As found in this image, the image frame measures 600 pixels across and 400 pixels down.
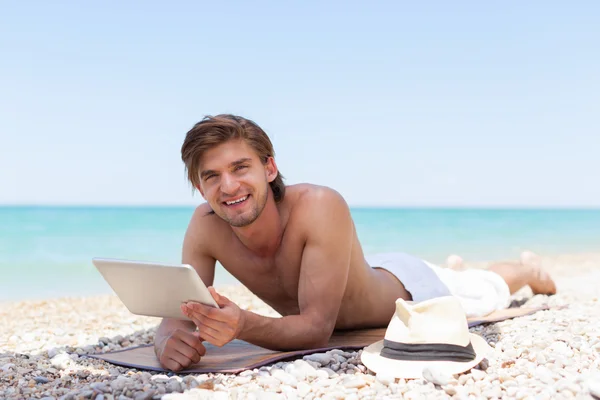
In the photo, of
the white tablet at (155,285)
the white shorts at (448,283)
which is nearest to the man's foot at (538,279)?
the white shorts at (448,283)

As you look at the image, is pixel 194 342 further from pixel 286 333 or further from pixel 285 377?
pixel 285 377

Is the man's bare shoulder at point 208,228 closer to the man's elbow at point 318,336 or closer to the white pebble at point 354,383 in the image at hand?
the man's elbow at point 318,336

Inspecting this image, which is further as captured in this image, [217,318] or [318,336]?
[318,336]

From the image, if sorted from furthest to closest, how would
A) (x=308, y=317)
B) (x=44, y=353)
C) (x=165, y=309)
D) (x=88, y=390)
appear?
(x=44, y=353) < (x=308, y=317) < (x=165, y=309) < (x=88, y=390)

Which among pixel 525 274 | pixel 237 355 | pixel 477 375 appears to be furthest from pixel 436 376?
pixel 525 274

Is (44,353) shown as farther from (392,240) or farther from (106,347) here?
(392,240)

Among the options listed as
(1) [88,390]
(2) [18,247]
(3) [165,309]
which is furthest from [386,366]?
(2) [18,247]

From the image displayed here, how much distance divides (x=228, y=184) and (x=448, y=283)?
288cm

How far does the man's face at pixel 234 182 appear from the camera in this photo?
3.77m

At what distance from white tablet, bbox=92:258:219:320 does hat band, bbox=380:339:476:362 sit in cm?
107

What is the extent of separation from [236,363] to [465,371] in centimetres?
141

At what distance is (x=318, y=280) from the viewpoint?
3.85 m

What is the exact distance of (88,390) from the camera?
3164 millimetres

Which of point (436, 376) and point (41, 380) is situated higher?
point (436, 376)
